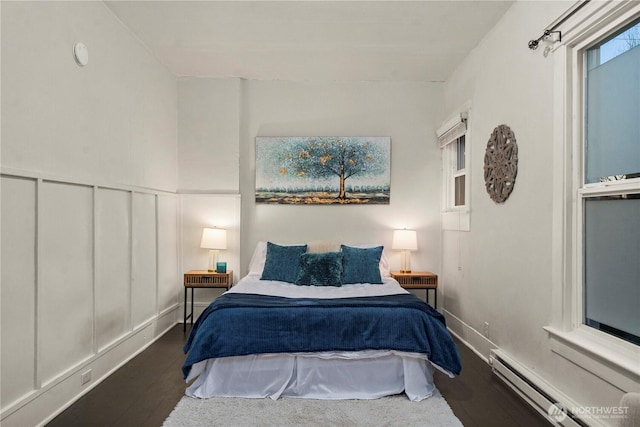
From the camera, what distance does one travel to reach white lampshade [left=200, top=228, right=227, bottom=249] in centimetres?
426

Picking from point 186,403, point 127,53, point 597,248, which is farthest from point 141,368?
point 597,248

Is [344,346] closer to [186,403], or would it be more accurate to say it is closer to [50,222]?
[186,403]

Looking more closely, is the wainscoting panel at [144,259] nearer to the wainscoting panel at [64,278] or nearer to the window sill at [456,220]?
the wainscoting panel at [64,278]

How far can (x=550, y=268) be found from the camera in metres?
2.42

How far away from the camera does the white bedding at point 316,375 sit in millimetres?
A: 2643

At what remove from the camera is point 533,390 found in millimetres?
2479

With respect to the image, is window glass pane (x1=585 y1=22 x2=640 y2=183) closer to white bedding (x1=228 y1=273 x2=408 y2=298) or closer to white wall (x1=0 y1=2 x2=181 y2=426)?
white bedding (x1=228 y1=273 x2=408 y2=298)

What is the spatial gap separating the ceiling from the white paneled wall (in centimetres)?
150

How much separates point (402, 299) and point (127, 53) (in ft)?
10.5

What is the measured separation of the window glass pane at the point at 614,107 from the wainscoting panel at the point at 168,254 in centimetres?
380

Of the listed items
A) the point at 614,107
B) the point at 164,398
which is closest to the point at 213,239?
the point at 164,398

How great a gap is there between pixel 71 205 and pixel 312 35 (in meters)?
2.45

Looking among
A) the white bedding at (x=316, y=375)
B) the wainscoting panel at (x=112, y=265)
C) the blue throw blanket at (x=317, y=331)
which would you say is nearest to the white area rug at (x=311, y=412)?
the white bedding at (x=316, y=375)

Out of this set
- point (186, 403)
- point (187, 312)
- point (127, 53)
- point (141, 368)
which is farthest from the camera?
point (187, 312)
